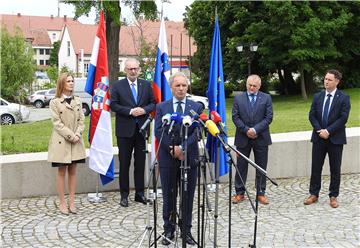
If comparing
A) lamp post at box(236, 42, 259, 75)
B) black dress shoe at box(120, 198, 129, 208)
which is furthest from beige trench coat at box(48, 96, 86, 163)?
lamp post at box(236, 42, 259, 75)

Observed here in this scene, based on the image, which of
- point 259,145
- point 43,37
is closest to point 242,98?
point 259,145

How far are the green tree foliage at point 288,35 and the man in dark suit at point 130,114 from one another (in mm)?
21258

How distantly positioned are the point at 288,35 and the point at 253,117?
871 inches

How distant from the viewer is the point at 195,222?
587cm

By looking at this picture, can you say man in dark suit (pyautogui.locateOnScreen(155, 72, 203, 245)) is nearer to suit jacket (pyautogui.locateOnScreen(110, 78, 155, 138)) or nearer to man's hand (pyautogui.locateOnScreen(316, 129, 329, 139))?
suit jacket (pyautogui.locateOnScreen(110, 78, 155, 138))

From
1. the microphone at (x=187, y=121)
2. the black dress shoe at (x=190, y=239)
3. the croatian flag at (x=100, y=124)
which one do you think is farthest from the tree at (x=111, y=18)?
the microphone at (x=187, y=121)

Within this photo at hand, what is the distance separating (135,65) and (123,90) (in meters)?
0.36

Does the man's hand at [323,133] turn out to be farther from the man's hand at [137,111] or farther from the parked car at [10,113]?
the parked car at [10,113]

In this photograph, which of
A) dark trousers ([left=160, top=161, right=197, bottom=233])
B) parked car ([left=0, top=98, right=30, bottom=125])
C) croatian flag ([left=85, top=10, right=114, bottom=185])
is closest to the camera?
dark trousers ([left=160, top=161, right=197, bottom=233])

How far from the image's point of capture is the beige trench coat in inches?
244

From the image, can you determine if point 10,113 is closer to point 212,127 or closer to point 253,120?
point 253,120

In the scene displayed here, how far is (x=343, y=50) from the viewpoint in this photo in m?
30.4

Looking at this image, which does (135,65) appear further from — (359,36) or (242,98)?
(359,36)

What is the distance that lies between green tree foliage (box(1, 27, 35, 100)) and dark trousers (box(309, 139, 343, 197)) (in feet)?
91.5
